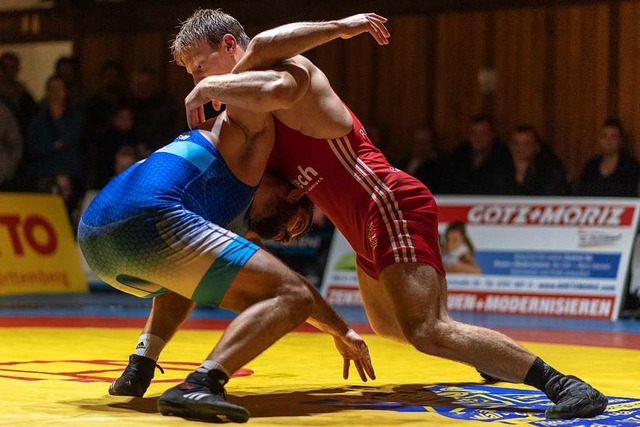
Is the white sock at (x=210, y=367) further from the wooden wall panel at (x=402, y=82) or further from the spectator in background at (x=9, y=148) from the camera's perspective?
the wooden wall panel at (x=402, y=82)

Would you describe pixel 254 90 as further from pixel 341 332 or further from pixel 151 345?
pixel 151 345

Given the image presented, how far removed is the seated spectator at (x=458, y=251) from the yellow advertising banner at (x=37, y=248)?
3.17 metres

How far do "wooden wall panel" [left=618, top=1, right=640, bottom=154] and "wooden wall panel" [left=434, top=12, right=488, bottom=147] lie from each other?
51.2 inches

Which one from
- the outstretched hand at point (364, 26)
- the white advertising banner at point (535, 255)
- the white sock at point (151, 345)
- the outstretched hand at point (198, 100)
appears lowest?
the white advertising banner at point (535, 255)

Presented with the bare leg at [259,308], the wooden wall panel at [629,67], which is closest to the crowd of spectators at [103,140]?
the wooden wall panel at [629,67]

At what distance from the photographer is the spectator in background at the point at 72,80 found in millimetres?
11094

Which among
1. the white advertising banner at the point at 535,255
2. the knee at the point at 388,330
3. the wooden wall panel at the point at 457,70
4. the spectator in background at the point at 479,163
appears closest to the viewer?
the knee at the point at 388,330

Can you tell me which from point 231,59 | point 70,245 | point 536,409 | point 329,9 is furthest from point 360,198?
point 329,9

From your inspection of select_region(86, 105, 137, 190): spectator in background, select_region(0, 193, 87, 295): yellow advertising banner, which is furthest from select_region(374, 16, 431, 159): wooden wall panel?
select_region(0, 193, 87, 295): yellow advertising banner

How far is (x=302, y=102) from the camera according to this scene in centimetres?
424

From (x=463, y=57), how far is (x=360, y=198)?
743 cm

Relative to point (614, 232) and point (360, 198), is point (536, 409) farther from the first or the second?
point (614, 232)

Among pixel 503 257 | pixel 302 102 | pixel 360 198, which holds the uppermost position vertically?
pixel 302 102

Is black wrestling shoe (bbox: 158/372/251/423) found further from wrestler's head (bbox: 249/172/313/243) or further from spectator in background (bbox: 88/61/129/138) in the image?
spectator in background (bbox: 88/61/129/138)
